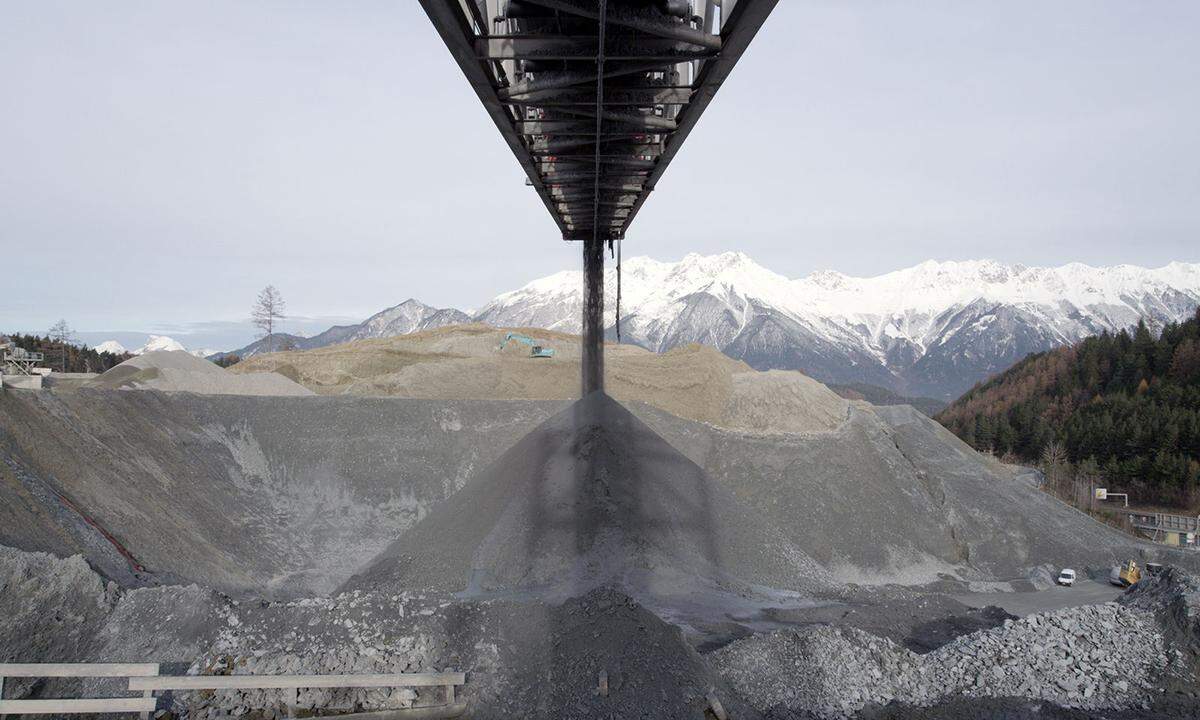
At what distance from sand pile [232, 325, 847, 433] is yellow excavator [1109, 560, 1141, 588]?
10726 mm

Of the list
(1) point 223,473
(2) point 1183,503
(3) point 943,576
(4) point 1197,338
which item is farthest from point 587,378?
(4) point 1197,338

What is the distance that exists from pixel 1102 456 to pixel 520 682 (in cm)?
7796

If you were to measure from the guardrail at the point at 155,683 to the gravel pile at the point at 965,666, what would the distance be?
178 inches

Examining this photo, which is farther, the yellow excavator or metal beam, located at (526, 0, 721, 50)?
the yellow excavator

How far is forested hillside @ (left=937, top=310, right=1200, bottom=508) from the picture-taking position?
69188mm

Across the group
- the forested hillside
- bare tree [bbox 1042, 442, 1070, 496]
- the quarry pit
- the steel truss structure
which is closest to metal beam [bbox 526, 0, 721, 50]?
the steel truss structure

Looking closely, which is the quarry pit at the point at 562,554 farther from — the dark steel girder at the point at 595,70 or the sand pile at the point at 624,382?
the dark steel girder at the point at 595,70

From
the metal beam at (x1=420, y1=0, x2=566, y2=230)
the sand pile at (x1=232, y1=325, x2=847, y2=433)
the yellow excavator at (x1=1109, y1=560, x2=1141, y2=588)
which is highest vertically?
the metal beam at (x1=420, y1=0, x2=566, y2=230)

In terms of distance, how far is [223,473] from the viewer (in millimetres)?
23375

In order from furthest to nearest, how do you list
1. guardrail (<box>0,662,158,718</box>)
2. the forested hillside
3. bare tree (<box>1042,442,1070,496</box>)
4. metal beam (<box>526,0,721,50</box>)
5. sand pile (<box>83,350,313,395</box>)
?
the forested hillside, bare tree (<box>1042,442,1070,496</box>), sand pile (<box>83,350,313,395</box>), guardrail (<box>0,662,158,718</box>), metal beam (<box>526,0,721,50</box>)

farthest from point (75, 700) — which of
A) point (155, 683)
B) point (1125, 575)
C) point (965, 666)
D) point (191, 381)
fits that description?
point (1125, 575)

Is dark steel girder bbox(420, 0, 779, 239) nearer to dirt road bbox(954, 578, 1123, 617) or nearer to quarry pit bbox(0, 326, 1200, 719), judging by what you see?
quarry pit bbox(0, 326, 1200, 719)

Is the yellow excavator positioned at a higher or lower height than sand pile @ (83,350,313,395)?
lower

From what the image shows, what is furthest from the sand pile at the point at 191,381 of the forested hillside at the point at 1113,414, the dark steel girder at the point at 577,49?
the forested hillside at the point at 1113,414
